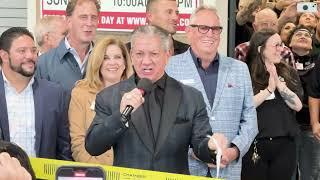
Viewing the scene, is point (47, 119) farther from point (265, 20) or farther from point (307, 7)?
point (307, 7)

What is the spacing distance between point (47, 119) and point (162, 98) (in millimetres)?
1135

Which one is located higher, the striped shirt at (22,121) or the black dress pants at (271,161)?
the striped shirt at (22,121)

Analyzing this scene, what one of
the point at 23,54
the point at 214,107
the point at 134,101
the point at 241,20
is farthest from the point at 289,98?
the point at 134,101

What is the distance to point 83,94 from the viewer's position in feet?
16.3

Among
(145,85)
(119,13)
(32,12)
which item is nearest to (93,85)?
(145,85)

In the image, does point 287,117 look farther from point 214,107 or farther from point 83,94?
point 83,94

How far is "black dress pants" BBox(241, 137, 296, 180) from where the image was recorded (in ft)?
20.3

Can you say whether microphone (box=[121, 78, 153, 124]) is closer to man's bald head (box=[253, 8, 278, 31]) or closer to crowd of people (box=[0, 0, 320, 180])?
crowd of people (box=[0, 0, 320, 180])

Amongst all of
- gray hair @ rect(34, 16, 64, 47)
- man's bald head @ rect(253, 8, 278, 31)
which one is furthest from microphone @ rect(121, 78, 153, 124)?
man's bald head @ rect(253, 8, 278, 31)

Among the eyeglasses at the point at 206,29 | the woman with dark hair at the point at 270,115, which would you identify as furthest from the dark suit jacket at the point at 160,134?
the woman with dark hair at the point at 270,115

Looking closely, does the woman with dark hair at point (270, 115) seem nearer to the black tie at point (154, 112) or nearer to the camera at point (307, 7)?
the camera at point (307, 7)

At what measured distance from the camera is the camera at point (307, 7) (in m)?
8.35

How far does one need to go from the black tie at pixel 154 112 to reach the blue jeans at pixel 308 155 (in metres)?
3.45

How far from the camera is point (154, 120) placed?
391 cm
